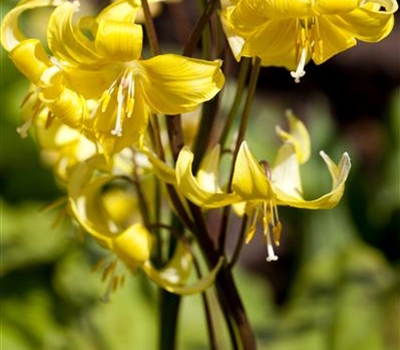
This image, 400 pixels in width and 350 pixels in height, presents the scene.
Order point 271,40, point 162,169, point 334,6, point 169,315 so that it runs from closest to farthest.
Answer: point 334,6, point 271,40, point 162,169, point 169,315

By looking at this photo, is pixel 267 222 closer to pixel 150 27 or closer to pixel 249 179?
pixel 249 179

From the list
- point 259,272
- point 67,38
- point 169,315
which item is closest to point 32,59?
point 67,38

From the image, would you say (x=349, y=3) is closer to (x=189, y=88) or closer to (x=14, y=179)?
(x=189, y=88)

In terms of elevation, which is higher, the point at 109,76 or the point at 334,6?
the point at 334,6

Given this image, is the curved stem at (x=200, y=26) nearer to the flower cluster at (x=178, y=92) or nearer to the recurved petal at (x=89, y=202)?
the flower cluster at (x=178, y=92)

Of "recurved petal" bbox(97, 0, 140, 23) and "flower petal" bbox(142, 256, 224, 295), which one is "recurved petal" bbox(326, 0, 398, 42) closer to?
"recurved petal" bbox(97, 0, 140, 23)
